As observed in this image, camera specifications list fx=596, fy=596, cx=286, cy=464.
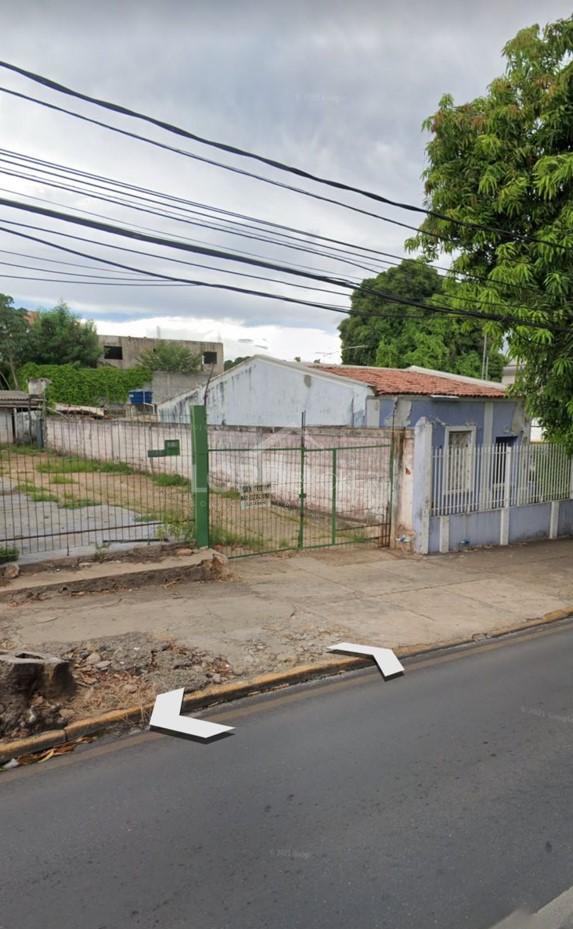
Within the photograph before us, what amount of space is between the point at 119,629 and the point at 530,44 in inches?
445

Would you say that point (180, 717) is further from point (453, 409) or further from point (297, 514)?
point (453, 409)

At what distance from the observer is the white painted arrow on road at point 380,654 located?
5753 mm

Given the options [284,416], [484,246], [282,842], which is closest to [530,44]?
[484,246]

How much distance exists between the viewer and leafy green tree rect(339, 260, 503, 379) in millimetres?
31719

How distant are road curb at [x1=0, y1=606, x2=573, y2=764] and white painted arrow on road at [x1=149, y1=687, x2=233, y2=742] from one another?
0.07 m

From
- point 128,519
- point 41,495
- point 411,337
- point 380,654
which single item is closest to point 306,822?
point 380,654

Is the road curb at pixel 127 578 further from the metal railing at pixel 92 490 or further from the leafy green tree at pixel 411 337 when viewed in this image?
the leafy green tree at pixel 411 337

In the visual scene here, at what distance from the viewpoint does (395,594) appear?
8.48 m

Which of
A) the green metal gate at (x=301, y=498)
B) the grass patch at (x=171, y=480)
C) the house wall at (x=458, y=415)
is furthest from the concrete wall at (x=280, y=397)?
the grass patch at (x=171, y=480)

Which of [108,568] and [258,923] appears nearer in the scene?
[258,923]

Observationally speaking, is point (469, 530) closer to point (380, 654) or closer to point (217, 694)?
point (380, 654)

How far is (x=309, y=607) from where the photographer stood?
770cm

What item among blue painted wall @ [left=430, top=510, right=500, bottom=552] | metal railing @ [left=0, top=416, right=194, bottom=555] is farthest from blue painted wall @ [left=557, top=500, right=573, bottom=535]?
metal railing @ [left=0, top=416, right=194, bottom=555]

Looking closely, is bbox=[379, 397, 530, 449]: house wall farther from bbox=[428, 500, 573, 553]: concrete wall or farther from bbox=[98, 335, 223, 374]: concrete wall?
bbox=[98, 335, 223, 374]: concrete wall
